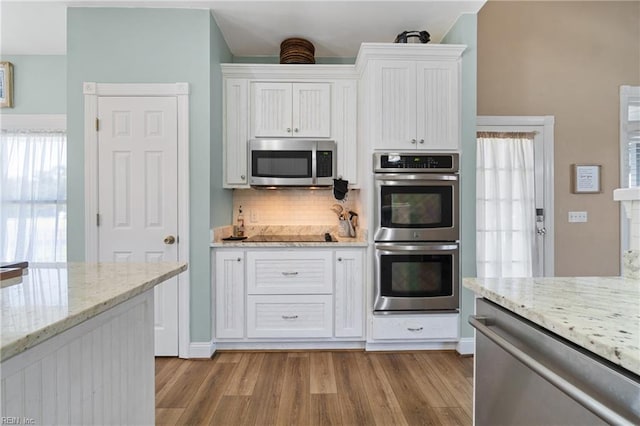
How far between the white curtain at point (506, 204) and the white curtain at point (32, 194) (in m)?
4.56

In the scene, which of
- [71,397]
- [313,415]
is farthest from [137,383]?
[313,415]

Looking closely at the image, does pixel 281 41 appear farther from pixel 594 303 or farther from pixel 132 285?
pixel 594 303

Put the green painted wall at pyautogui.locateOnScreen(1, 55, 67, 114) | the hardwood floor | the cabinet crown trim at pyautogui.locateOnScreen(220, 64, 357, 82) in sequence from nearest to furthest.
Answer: the hardwood floor
the cabinet crown trim at pyautogui.locateOnScreen(220, 64, 357, 82)
the green painted wall at pyautogui.locateOnScreen(1, 55, 67, 114)

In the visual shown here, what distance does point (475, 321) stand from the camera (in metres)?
1.04

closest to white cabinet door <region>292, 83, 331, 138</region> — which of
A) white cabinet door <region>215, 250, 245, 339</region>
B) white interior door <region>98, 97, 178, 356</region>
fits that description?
white interior door <region>98, 97, 178, 356</region>

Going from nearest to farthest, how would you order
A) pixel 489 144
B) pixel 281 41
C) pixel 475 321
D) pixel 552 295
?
pixel 552 295 < pixel 475 321 < pixel 281 41 < pixel 489 144

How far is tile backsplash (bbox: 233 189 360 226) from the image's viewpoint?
3287 millimetres

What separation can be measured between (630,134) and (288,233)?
378cm

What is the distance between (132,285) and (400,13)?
281cm

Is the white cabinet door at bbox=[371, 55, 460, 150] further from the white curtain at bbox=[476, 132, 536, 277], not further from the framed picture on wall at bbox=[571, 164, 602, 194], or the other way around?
the framed picture on wall at bbox=[571, 164, 602, 194]

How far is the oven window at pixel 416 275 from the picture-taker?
259cm

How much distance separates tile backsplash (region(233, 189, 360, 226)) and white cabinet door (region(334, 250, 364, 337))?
0.70m
